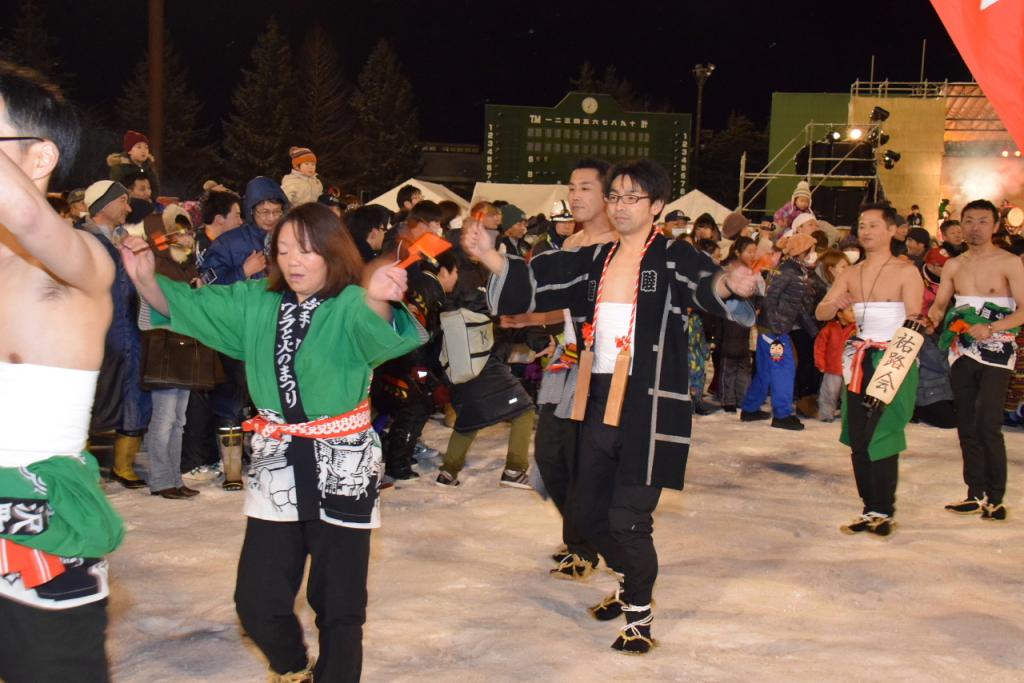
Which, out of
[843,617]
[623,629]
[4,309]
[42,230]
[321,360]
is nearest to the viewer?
[42,230]

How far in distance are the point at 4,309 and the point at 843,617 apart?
13.6 ft

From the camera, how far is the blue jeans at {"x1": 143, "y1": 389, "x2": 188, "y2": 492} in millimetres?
7043

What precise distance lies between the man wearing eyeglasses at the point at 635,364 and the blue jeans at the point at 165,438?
3.21 m

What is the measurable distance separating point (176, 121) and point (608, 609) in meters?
63.5

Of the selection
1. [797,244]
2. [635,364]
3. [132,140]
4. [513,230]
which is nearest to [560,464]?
[635,364]

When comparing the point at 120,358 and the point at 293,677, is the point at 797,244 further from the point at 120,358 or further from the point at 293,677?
the point at 293,677

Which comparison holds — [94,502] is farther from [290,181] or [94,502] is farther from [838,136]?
[838,136]

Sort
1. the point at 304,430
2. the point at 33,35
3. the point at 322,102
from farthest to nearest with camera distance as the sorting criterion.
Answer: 1. the point at 322,102
2. the point at 33,35
3. the point at 304,430

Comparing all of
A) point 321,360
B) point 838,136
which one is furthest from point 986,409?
point 838,136

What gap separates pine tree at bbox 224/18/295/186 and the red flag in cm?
5989

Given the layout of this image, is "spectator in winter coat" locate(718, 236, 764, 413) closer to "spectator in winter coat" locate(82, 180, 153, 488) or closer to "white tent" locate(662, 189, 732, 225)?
"spectator in winter coat" locate(82, 180, 153, 488)

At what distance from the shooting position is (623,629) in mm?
4797

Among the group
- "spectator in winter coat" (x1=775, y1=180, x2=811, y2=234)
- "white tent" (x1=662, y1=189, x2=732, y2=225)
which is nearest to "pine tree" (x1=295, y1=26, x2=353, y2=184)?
"white tent" (x1=662, y1=189, x2=732, y2=225)

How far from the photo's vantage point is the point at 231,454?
24.2 feet
